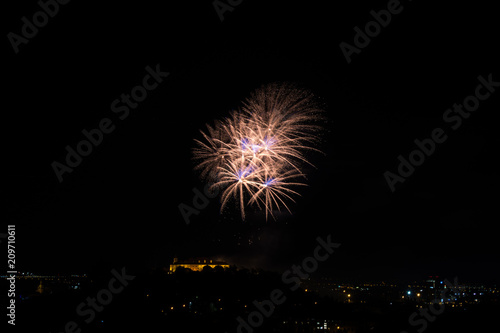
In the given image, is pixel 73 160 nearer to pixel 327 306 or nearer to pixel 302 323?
pixel 302 323
